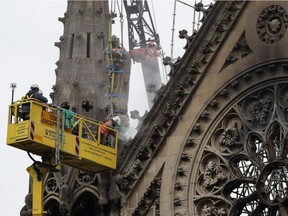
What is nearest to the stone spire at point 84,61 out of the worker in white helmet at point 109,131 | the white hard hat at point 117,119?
the white hard hat at point 117,119

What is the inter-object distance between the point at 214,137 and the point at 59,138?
392 cm

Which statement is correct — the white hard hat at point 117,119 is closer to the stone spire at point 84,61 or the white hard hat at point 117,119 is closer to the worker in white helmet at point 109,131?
the worker in white helmet at point 109,131

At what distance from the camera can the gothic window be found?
33656mm

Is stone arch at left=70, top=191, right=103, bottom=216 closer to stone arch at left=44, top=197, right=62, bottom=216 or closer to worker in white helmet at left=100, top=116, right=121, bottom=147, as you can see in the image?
stone arch at left=44, top=197, right=62, bottom=216

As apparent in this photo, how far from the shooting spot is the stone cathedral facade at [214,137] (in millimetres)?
34125

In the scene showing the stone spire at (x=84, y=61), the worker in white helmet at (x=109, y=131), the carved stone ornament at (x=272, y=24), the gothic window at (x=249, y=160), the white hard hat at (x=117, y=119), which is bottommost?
the gothic window at (x=249, y=160)

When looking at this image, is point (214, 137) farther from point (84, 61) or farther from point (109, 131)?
point (84, 61)

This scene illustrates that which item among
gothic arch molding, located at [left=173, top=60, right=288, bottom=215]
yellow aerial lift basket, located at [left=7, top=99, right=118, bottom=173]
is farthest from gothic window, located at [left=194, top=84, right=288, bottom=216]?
yellow aerial lift basket, located at [left=7, top=99, right=118, bottom=173]

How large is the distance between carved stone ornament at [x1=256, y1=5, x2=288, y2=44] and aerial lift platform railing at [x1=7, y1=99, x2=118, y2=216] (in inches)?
198

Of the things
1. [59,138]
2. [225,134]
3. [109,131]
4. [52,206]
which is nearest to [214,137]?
[225,134]

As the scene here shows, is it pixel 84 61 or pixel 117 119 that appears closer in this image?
pixel 117 119

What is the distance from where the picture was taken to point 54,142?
3528 centimetres

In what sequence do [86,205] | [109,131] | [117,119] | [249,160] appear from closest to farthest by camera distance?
[249,160], [109,131], [86,205], [117,119]

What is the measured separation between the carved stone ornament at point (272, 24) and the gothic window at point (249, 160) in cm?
128
